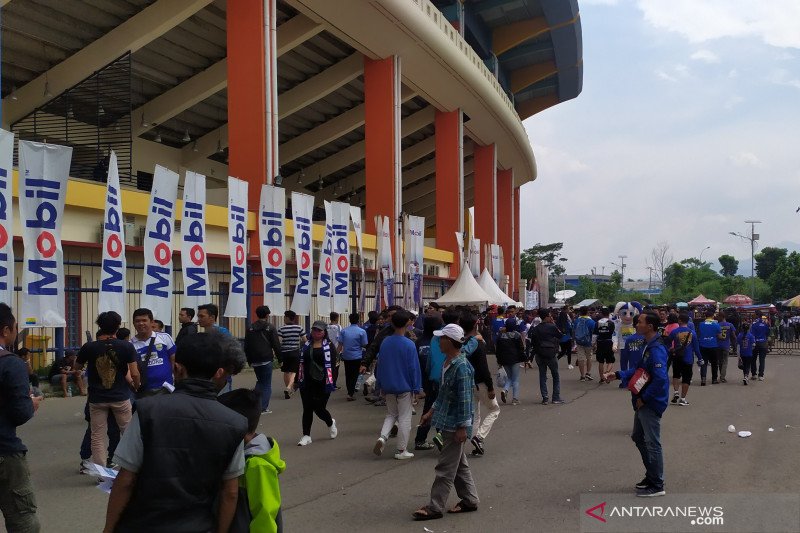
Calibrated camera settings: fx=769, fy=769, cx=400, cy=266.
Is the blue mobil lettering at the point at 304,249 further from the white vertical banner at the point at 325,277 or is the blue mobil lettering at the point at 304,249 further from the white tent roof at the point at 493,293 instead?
the white tent roof at the point at 493,293

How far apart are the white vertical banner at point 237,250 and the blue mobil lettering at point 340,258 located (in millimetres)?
3209

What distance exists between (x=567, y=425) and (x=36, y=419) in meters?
7.91

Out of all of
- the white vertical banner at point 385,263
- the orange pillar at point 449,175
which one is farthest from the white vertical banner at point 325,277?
the orange pillar at point 449,175

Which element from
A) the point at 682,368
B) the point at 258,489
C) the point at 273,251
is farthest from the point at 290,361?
the point at 258,489

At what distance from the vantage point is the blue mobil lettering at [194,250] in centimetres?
1327

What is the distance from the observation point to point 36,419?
1159cm

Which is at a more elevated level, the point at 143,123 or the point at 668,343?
the point at 143,123

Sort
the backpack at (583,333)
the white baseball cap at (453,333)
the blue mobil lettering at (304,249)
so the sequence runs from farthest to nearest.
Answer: the backpack at (583,333)
the blue mobil lettering at (304,249)
the white baseball cap at (453,333)

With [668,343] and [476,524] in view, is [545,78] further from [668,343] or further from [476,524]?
[476,524]

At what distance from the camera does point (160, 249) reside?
12625 millimetres

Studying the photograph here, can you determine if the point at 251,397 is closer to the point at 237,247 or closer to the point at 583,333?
the point at 237,247

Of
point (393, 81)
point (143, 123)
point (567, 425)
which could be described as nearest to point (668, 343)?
point (567, 425)

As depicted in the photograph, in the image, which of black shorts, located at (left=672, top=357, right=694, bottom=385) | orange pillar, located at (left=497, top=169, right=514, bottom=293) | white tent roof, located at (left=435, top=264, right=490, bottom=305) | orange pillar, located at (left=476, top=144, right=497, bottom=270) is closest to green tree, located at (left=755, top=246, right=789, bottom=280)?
orange pillar, located at (left=497, top=169, right=514, bottom=293)

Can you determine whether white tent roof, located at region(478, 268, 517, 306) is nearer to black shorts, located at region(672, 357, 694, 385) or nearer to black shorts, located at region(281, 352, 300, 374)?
black shorts, located at region(672, 357, 694, 385)
